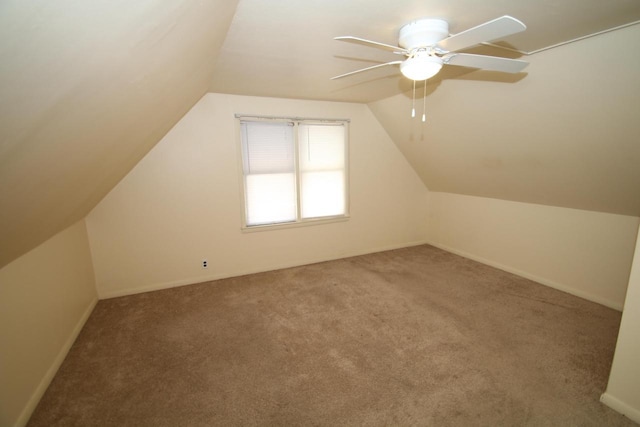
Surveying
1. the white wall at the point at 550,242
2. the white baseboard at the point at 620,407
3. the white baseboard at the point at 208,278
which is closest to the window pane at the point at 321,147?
the white baseboard at the point at 208,278

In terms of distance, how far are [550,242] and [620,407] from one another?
2.07 m

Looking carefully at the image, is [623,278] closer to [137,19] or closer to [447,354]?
[447,354]

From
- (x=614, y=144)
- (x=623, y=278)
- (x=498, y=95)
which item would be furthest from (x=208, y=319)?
(x=623, y=278)

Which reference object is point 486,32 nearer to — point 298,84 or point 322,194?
point 298,84

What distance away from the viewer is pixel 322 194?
425 cm

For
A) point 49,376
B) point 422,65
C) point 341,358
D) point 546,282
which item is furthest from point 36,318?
point 546,282

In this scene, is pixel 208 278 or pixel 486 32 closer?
pixel 486 32

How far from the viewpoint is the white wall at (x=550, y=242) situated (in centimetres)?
290

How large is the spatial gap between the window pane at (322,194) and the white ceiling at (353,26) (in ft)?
5.36

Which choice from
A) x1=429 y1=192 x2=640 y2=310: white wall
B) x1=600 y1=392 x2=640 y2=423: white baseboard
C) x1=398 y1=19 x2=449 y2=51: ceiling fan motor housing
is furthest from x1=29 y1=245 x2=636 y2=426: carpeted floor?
x1=398 y1=19 x2=449 y2=51: ceiling fan motor housing

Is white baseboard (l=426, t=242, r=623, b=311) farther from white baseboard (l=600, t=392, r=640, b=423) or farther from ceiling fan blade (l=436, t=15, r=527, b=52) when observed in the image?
ceiling fan blade (l=436, t=15, r=527, b=52)

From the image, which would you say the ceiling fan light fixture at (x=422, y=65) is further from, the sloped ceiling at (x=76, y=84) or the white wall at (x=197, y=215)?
the white wall at (x=197, y=215)

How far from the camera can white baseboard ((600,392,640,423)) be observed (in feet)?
5.63

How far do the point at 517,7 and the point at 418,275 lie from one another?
9.89 feet
